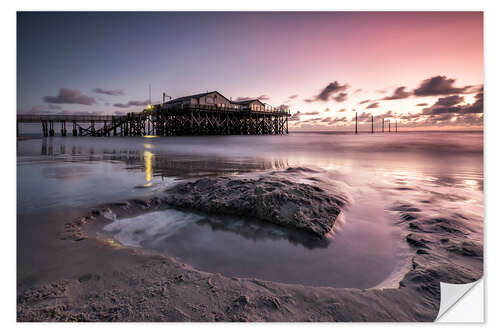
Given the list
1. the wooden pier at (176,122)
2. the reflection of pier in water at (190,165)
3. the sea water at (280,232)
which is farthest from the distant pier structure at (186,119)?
the sea water at (280,232)

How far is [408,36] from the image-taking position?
3494mm

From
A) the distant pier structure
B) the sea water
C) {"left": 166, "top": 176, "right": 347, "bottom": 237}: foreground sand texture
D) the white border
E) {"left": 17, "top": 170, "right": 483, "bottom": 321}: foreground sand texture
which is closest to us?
{"left": 17, "top": 170, "right": 483, "bottom": 321}: foreground sand texture

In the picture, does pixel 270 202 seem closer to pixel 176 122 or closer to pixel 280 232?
pixel 280 232

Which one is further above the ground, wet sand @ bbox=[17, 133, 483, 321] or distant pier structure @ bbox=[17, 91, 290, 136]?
distant pier structure @ bbox=[17, 91, 290, 136]

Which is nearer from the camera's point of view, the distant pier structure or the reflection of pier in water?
the reflection of pier in water

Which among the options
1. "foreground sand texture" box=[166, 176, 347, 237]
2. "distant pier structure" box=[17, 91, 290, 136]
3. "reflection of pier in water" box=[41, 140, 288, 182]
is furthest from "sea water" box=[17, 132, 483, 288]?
"distant pier structure" box=[17, 91, 290, 136]

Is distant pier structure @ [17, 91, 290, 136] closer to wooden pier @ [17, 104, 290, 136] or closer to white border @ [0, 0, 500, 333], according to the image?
wooden pier @ [17, 104, 290, 136]

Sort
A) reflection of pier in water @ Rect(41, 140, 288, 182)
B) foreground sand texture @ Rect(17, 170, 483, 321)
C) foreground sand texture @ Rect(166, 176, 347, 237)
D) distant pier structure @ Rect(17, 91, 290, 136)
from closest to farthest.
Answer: foreground sand texture @ Rect(17, 170, 483, 321) < foreground sand texture @ Rect(166, 176, 347, 237) < reflection of pier in water @ Rect(41, 140, 288, 182) < distant pier structure @ Rect(17, 91, 290, 136)

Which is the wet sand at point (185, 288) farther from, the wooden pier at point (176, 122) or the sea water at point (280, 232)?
the wooden pier at point (176, 122)
